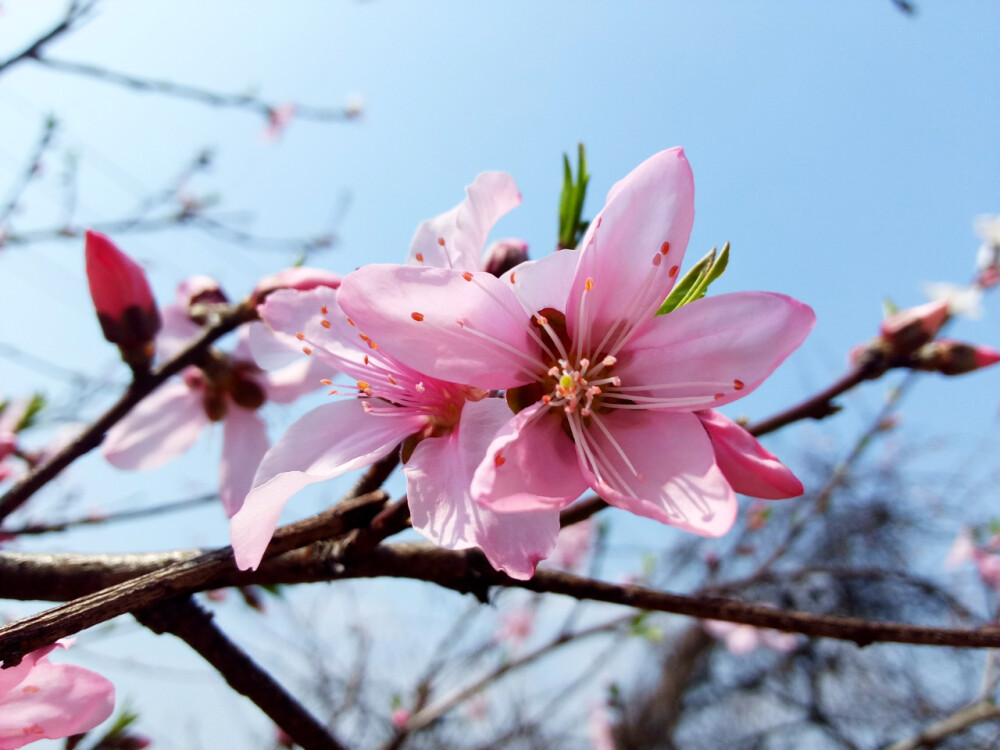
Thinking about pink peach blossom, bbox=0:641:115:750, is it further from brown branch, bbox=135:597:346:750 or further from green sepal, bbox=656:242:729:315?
green sepal, bbox=656:242:729:315

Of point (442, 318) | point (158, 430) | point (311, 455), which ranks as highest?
point (442, 318)

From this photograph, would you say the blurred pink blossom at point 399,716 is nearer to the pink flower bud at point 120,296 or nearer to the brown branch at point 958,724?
the brown branch at point 958,724

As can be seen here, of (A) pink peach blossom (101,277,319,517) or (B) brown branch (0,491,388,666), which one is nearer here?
(B) brown branch (0,491,388,666)

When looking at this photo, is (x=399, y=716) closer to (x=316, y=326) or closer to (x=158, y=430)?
(x=158, y=430)

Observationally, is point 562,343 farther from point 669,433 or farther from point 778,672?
point 778,672

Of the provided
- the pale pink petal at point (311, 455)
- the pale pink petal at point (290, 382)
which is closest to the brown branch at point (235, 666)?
the pale pink petal at point (311, 455)

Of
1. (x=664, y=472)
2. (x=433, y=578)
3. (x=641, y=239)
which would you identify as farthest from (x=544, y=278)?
(x=433, y=578)

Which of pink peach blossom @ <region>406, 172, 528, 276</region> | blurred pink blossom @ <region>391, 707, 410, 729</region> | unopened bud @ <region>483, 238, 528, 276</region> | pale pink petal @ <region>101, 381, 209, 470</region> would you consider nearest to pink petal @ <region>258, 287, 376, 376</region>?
pink peach blossom @ <region>406, 172, 528, 276</region>
